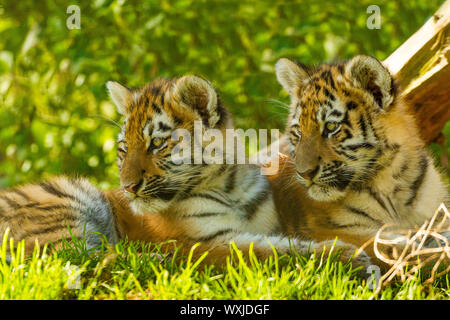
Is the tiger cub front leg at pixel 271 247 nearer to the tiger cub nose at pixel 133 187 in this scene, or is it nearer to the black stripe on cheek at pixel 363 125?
the tiger cub nose at pixel 133 187

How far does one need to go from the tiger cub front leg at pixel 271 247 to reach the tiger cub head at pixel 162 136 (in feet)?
1.67

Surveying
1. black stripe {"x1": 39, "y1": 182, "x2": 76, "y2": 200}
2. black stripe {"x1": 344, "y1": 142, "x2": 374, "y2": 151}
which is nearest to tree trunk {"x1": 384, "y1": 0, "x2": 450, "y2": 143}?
black stripe {"x1": 344, "y1": 142, "x2": 374, "y2": 151}

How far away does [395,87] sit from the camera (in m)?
4.48

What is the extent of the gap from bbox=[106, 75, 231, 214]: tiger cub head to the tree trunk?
1.86m

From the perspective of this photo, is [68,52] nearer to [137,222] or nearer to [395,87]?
[137,222]

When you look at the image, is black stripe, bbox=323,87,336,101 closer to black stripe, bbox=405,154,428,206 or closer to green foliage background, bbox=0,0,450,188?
black stripe, bbox=405,154,428,206

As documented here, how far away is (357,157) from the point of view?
432 cm

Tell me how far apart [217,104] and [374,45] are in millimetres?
3435

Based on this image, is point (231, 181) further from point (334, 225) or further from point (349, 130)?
point (349, 130)

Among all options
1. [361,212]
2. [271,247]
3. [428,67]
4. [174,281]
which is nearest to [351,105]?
[361,212]

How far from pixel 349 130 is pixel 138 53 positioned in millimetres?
3407

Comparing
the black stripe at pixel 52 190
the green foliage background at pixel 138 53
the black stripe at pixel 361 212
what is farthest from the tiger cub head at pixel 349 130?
the green foliage background at pixel 138 53

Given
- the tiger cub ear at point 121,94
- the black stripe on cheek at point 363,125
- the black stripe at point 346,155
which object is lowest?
the black stripe at point 346,155

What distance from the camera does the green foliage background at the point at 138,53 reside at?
7.03 m
